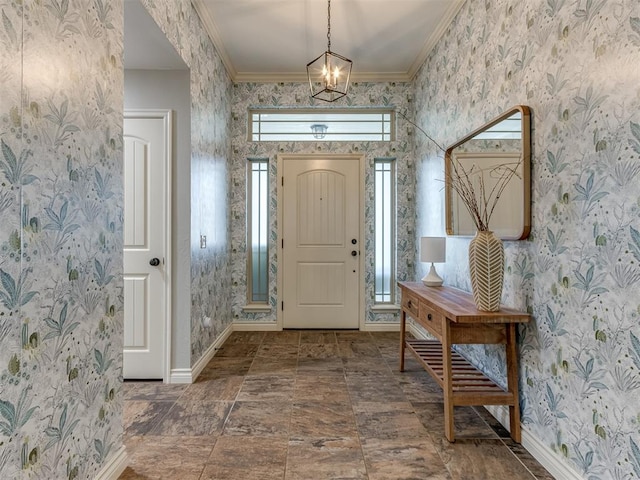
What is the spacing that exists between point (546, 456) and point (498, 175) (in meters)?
1.47

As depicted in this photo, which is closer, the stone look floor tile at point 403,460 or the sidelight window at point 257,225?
the stone look floor tile at point 403,460

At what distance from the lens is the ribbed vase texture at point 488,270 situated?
1990 millimetres

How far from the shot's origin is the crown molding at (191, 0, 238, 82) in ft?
9.57

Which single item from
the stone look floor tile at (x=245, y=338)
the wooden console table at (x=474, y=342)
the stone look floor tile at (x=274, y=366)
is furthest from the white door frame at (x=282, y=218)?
the wooden console table at (x=474, y=342)

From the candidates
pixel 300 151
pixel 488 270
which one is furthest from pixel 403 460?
pixel 300 151

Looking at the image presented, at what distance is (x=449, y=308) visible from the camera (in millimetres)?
2086

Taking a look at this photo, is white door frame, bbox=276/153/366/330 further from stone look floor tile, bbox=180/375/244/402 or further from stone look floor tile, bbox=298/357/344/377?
stone look floor tile, bbox=180/375/244/402

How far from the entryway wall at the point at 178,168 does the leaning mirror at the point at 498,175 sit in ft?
6.56

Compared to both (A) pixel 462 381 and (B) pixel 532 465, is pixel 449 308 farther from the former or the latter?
(B) pixel 532 465

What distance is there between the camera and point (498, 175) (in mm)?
2229

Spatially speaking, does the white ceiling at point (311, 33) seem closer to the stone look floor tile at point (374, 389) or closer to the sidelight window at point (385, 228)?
the sidelight window at point (385, 228)

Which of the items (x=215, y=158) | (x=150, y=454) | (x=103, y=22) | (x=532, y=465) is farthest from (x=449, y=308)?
(x=215, y=158)

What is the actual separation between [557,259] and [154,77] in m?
2.83

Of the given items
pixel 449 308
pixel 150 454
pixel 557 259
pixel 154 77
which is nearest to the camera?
pixel 557 259
